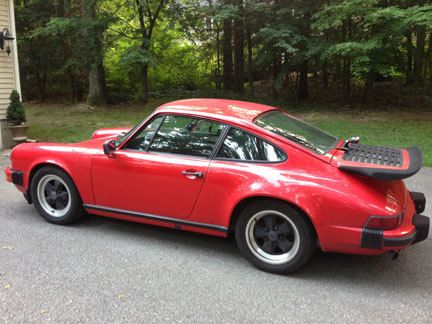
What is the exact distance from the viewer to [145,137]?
4.08 m

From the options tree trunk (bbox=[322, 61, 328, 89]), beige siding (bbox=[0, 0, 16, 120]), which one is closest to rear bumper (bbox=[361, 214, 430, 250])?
beige siding (bbox=[0, 0, 16, 120])

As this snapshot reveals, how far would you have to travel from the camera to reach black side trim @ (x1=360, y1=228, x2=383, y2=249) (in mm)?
3096

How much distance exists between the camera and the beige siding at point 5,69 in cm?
993

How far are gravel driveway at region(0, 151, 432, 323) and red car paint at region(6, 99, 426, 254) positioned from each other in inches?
12.7

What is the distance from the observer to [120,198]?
13.5 ft

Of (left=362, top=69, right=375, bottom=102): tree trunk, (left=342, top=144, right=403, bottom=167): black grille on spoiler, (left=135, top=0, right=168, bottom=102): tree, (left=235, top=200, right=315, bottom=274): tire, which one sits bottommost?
(left=235, top=200, right=315, bottom=274): tire

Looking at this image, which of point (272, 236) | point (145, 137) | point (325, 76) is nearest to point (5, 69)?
point (145, 137)

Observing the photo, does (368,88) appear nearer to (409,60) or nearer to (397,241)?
(409,60)

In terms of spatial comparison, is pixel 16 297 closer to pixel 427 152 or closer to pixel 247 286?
pixel 247 286

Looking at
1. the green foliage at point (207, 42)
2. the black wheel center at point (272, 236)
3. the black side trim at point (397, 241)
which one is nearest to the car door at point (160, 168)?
the black wheel center at point (272, 236)

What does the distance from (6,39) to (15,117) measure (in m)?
A: 1.88

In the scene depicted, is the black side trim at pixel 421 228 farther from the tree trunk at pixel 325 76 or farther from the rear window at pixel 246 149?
the tree trunk at pixel 325 76

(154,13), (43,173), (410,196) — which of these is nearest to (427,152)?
(410,196)

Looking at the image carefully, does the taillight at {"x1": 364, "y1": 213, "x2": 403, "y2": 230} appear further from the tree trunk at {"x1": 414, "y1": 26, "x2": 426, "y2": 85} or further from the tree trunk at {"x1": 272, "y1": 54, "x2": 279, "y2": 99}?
the tree trunk at {"x1": 272, "y1": 54, "x2": 279, "y2": 99}
